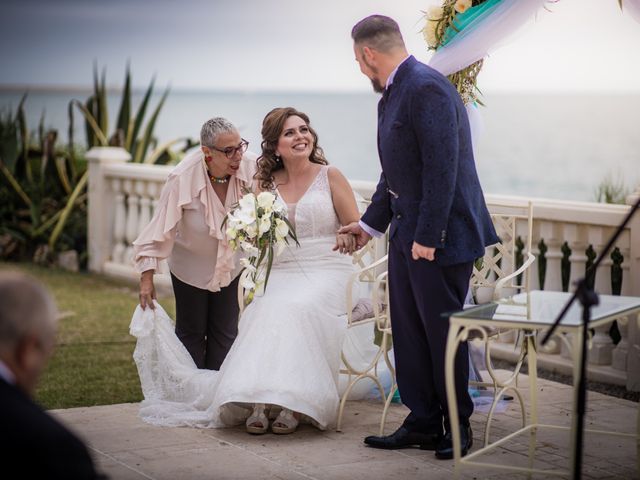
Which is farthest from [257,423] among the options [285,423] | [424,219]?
[424,219]

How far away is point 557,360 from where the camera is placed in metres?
6.80

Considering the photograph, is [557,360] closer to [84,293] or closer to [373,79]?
[373,79]

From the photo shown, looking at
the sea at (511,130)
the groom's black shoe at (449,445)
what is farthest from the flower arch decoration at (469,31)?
the sea at (511,130)

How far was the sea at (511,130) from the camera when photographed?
41875mm

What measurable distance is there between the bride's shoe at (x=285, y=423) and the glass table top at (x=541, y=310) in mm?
1196

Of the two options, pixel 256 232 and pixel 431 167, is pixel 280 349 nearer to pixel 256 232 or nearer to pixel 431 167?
pixel 256 232

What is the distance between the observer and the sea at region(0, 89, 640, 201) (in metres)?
41.9

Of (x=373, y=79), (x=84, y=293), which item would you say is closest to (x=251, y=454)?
(x=373, y=79)

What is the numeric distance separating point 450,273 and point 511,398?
169cm

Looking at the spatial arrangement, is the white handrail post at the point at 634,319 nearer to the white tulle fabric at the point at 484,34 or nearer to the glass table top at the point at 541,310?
the white tulle fabric at the point at 484,34

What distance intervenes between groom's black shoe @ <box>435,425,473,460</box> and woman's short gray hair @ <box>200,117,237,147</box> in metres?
1.90

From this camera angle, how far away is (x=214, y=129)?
17.5ft

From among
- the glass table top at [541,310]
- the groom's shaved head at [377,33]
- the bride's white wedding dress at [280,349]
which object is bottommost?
the bride's white wedding dress at [280,349]

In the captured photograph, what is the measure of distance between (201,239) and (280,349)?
857mm
